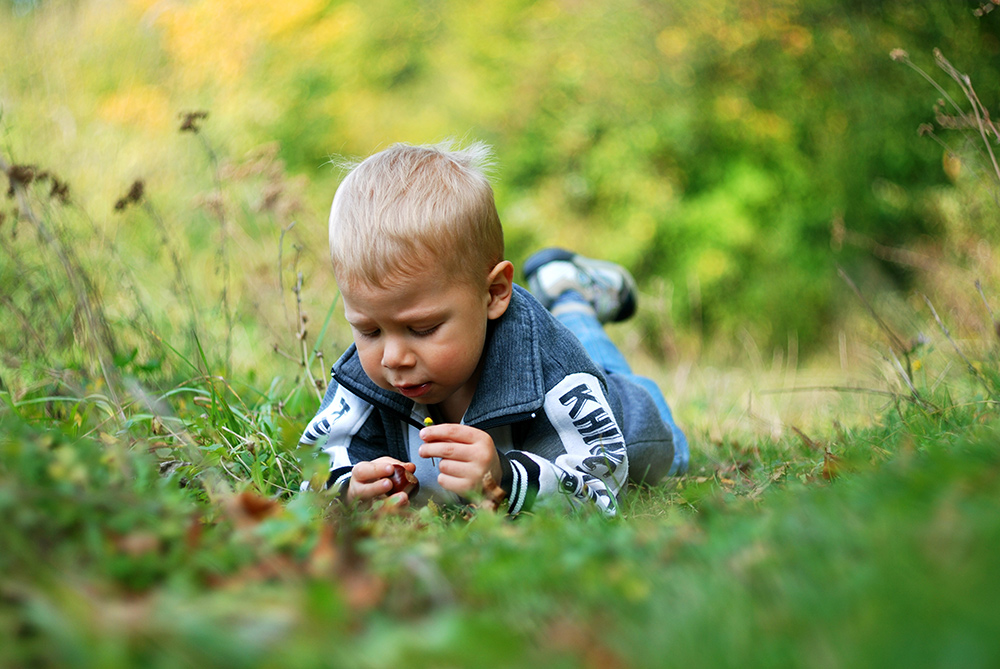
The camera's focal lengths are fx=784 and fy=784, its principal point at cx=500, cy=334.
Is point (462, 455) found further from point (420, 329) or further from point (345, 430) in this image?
point (345, 430)

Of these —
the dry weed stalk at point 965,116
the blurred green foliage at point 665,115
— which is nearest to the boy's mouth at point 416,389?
the dry weed stalk at point 965,116

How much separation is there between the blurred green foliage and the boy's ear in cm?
384

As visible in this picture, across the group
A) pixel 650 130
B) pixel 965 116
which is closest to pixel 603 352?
pixel 965 116

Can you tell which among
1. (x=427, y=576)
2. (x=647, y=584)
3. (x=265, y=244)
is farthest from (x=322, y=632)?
(x=265, y=244)

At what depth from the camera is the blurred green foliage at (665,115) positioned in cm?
591

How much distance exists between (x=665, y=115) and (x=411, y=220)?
5.39 metres

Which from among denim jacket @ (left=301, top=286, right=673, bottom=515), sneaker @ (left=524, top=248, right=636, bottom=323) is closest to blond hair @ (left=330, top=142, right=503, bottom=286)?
denim jacket @ (left=301, top=286, right=673, bottom=515)

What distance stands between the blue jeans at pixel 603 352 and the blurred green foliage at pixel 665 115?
10.1ft

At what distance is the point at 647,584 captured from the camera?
106 centimetres

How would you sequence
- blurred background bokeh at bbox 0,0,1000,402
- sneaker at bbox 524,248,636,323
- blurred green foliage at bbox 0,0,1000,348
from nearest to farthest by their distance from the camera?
1. sneaker at bbox 524,248,636,323
2. blurred background bokeh at bbox 0,0,1000,402
3. blurred green foliage at bbox 0,0,1000,348

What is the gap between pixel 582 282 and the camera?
3.40 meters

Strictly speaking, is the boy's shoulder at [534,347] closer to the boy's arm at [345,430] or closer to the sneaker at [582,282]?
the boy's arm at [345,430]

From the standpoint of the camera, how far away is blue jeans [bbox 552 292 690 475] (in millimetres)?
2836

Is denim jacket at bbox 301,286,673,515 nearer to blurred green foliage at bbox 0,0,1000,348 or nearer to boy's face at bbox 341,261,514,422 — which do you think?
boy's face at bbox 341,261,514,422
